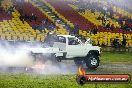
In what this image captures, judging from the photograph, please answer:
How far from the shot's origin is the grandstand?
120ft

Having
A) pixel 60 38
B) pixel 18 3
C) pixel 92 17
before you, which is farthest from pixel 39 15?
pixel 60 38

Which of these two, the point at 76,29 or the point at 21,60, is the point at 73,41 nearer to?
the point at 21,60

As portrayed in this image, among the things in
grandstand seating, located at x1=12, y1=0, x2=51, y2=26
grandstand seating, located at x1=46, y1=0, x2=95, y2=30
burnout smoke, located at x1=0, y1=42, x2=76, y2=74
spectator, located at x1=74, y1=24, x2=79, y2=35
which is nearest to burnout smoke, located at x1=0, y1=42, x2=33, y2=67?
burnout smoke, located at x1=0, y1=42, x2=76, y2=74

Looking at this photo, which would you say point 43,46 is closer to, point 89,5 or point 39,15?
point 39,15

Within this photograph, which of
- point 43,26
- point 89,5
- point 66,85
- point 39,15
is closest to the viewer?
point 66,85

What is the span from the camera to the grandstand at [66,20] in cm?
3669

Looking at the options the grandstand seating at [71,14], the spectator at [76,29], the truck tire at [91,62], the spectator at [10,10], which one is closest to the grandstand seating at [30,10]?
the spectator at [10,10]

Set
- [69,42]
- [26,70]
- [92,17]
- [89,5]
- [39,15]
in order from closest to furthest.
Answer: [26,70] → [69,42] → [39,15] → [92,17] → [89,5]

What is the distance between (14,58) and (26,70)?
0.98 m

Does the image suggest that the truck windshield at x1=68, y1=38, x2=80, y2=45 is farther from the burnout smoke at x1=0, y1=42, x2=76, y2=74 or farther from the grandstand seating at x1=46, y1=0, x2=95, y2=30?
the grandstand seating at x1=46, y1=0, x2=95, y2=30

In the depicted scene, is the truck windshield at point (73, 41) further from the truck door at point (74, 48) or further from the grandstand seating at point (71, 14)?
the grandstand seating at point (71, 14)

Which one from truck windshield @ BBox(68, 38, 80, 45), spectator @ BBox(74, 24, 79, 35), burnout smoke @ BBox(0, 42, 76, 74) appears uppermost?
truck windshield @ BBox(68, 38, 80, 45)

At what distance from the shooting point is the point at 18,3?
46.3 m

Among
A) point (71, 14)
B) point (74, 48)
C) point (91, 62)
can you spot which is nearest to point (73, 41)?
point (74, 48)
